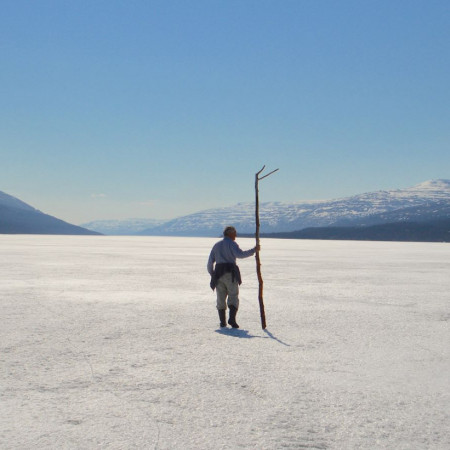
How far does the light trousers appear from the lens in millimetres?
8242

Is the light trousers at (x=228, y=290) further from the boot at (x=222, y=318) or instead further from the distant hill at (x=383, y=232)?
the distant hill at (x=383, y=232)

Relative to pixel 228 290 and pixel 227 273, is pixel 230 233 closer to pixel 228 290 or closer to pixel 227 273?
pixel 227 273

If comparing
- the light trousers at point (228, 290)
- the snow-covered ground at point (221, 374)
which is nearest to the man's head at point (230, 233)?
the light trousers at point (228, 290)

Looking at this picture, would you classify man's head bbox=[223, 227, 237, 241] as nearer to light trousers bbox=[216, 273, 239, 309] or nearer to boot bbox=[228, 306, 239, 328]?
light trousers bbox=[216, 273, 239, 309]

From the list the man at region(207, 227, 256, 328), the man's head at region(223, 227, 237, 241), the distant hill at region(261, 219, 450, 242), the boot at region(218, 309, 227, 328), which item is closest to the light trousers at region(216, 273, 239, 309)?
the man at region(207, 227, 256, 328)

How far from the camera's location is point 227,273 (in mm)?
8305

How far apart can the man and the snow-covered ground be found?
468mm

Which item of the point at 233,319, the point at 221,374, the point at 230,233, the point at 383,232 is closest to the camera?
the point at 221,374

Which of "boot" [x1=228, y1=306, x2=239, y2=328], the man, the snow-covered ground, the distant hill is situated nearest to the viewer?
the snow-covered ground

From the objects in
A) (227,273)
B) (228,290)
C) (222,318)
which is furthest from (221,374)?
(227,273)

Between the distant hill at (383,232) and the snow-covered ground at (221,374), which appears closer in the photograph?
the snow-covered ground at (221,374)

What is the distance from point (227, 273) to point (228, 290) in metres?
0.30

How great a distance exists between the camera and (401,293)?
484 inches

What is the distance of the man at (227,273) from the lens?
8242mm
